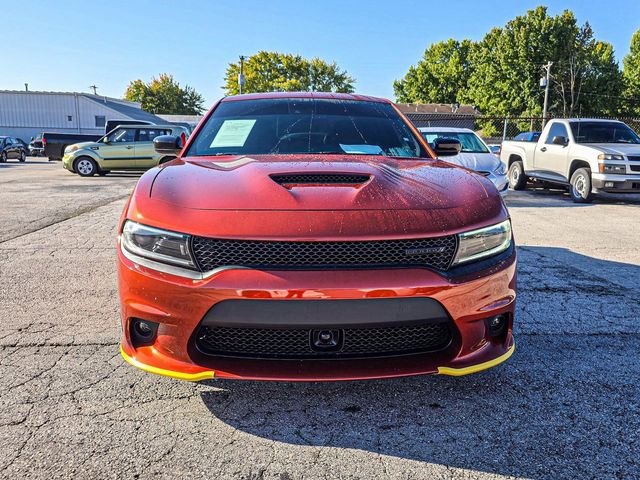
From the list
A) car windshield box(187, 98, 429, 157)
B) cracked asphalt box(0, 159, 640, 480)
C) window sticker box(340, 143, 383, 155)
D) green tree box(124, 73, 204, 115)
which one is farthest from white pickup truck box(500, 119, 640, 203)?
green tree box(124, 73, 204, 115)

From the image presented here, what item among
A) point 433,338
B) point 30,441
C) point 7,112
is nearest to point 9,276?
point 30,441

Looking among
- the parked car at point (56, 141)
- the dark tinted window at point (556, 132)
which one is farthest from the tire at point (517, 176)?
the parked car at point (56, 141)

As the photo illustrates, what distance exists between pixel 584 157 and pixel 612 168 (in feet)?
2.11

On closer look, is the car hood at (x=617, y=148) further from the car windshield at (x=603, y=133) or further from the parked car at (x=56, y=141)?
the parked car at (x=56, y=141)

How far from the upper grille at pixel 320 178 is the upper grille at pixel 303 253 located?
433 mm

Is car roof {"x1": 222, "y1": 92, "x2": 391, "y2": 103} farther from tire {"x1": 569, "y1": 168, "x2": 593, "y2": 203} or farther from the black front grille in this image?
tire {"x1": 569, "y1": 168, "x2": 593, "y2": 203}

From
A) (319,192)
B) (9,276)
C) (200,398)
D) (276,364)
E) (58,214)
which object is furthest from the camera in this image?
(58,214)

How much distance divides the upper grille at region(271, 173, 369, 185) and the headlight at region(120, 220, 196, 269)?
1.80ft

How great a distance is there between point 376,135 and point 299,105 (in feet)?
2.05

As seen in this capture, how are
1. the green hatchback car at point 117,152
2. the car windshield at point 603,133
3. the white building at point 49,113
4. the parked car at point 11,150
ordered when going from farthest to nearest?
the white building at point 49,113
the parked car at point 11,150
the green hatchback car at point 117,152
the car windshield at point 603,133

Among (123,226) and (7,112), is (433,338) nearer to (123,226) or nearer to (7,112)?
(123,226)

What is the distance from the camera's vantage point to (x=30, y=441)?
1985 mm

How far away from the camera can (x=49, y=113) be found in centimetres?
4731

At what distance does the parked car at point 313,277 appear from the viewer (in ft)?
6.18
